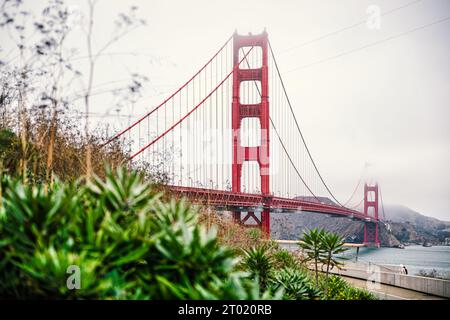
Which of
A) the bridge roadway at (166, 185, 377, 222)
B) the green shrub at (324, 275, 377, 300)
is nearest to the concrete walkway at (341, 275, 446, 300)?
the green shrub at (324, 275, 377, 300)

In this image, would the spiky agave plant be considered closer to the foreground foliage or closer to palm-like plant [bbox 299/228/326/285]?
the foreground foliage

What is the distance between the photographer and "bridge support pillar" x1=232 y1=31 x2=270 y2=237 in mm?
28277

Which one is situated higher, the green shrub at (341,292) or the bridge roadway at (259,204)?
the bridge roadway at (259,204)

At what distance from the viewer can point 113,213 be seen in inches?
111

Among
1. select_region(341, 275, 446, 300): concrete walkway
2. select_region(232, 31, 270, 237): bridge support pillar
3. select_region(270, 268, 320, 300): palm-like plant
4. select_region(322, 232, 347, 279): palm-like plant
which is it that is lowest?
select_region(341, 275, 446, 300): concrete walkway

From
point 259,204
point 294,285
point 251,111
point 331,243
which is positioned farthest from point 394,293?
point 251,111

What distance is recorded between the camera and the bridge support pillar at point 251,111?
28.3 meters

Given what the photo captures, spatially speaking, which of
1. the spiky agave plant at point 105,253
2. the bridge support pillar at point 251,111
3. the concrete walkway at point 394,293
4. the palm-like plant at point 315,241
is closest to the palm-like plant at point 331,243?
the palm-like plant at point 315,241

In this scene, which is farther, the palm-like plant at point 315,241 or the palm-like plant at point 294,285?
the palm-like plant at point 315,241

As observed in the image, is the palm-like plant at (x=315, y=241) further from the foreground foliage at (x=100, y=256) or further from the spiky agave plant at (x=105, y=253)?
the spiky agave plant at (x=105, y=253)
